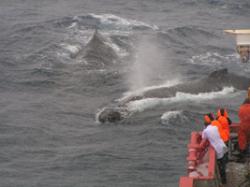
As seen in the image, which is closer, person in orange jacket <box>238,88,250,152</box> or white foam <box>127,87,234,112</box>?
person in orange jacket <box>238,88,250,152</box>

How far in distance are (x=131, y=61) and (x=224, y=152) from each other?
29046mm

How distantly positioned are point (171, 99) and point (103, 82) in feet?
16.9

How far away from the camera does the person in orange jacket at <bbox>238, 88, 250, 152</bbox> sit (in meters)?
21.0

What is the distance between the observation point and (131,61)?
161 feet

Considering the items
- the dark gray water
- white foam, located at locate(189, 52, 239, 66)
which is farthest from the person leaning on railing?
white foam, located at locate(189, 52, 239, 66)

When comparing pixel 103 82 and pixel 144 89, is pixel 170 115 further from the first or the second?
pixel 103 82

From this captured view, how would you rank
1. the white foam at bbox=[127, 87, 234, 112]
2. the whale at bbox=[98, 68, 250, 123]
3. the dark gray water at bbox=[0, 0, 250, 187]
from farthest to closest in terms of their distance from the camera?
the whale at bbox=[98, 68, 250, 123], the white foam at bbox=[127, 87, 234, 112], the dark gray water at bbox=[0, 0, 250, 187]

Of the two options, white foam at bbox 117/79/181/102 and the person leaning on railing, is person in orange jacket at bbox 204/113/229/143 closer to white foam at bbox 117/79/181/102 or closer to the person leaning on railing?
the person leaning on railing

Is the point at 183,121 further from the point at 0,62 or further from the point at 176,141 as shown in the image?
the point at 0,62

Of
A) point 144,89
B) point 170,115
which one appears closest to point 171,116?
point 170,115

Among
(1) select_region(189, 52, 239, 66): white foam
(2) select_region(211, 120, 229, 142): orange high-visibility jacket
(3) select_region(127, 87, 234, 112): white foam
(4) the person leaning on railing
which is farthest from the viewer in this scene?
(1) select_region(189, 52, 239, 66): white foam

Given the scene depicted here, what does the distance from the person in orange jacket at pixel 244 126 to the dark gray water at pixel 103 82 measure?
6.90 metres

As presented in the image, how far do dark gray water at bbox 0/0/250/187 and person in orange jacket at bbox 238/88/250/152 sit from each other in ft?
22.6

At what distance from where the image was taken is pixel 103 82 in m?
43.0
